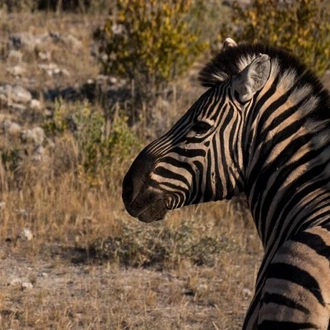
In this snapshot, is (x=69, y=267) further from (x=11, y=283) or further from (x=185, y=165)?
(x=185, y=165)

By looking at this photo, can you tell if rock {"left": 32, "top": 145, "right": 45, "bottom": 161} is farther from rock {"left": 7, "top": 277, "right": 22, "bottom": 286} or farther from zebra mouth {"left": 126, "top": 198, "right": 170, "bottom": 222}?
zebra mouth {"left": 126, "top": 198, "right": 170, "bottom": 222}

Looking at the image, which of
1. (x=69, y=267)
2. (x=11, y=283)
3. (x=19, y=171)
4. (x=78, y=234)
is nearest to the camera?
(x=11, y=283)

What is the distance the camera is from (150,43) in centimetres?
1156

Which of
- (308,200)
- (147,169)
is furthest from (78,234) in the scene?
(308,200)

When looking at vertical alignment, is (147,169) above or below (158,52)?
below

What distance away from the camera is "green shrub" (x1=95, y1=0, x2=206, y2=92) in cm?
1138

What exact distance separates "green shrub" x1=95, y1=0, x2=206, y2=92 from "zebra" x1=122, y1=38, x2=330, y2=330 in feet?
23.5

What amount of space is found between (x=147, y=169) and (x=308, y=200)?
77 cm

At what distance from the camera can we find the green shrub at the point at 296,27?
10.3 metres

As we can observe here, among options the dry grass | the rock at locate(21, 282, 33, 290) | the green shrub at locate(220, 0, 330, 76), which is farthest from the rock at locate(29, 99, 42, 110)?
the rock at locate(21, 282, 33, 290)

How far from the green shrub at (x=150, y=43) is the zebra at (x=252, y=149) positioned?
23.5 ft

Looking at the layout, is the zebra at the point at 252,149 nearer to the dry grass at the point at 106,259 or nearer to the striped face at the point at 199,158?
the striped face at the point at 199,158

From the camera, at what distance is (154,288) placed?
22.2ft

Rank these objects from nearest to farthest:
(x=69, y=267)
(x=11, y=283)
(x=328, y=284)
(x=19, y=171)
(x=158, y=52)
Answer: (x=328, y=284)
(x=11, y=283)
(x=69, y=267)
(x=19, y=171)
(x=158, y=52)
